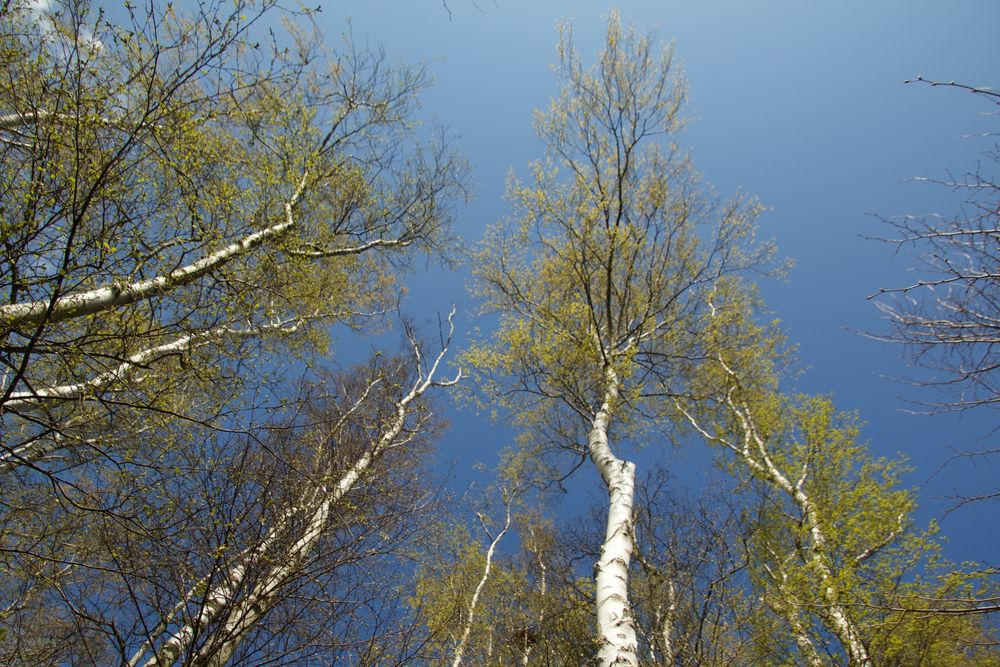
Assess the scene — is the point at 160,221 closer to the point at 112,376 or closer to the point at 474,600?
the point at 112,376

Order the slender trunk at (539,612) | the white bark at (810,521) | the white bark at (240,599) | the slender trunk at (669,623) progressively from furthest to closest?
the slender trunk at (539,612)
the slender trunk at (669,623)
the white bark at (810,521)
the white bark at (240,599)

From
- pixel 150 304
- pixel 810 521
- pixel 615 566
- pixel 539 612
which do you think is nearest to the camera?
pixel 150 304

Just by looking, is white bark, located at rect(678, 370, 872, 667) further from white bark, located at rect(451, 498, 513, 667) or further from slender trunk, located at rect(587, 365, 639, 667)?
white bark, located at rect(451, 498, 513, 667)

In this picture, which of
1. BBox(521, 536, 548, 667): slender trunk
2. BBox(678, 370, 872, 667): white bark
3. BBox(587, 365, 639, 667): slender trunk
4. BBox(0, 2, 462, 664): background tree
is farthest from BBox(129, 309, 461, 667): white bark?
BBox(678, 370, 872, 667): white bark

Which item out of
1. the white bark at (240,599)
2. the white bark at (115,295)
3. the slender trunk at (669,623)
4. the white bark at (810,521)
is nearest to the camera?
the white bark at (115,295)

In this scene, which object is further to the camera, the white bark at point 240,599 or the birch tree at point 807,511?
the birch tree at point 807,511

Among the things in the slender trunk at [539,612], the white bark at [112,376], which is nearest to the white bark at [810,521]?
the slender trunk at [539,612]

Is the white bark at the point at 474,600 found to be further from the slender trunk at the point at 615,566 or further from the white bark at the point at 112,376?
the white bark at the point at 112,376

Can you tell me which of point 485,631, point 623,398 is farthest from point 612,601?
point 485,631

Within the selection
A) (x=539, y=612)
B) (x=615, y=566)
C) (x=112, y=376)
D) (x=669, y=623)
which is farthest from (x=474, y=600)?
(x=112, y=376)

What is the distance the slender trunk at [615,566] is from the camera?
373 centimetres

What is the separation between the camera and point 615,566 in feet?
14.5

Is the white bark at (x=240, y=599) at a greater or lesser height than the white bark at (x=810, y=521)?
lesser

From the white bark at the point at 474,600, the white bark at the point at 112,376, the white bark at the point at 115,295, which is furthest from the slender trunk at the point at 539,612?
the white bark at the point at 115,295
